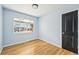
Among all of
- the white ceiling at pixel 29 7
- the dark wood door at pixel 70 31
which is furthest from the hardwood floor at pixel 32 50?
the white ceiling at pixel 29 7

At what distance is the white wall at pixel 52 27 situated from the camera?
262cm

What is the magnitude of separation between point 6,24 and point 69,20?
2084 mm

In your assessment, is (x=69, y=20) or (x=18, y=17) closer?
(x=69, y=20)

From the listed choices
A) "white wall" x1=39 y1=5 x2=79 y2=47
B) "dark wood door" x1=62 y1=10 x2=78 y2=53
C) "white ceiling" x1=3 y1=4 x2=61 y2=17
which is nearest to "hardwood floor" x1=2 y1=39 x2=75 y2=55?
"dark wood door" x1=62 y1=10 x2=78 y2=53

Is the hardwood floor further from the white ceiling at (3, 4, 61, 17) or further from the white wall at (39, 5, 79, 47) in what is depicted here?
the white ceiling at (3, 4, 61, 17)

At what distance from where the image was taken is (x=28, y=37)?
3064 mm

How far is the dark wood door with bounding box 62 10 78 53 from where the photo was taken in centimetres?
204

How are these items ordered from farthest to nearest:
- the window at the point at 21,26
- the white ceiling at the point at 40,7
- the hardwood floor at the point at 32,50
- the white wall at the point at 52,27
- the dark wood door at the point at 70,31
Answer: the white wall at the point at 52,27, the dark wood door at the point at 70,31, the window at the point at 21,26, the hardwood floor at the point at 32,50, the white ceiling at the point at 40,7

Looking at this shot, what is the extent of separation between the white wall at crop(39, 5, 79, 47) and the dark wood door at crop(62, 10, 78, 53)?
186mm

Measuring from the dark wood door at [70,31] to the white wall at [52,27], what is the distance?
186 millimetres

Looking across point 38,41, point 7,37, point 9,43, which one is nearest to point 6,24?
point 7,37

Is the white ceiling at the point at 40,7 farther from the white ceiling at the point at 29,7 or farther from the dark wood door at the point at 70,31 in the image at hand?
the dark wood door at the point at 70,31

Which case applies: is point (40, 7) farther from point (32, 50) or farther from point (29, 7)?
point (32, 50)
